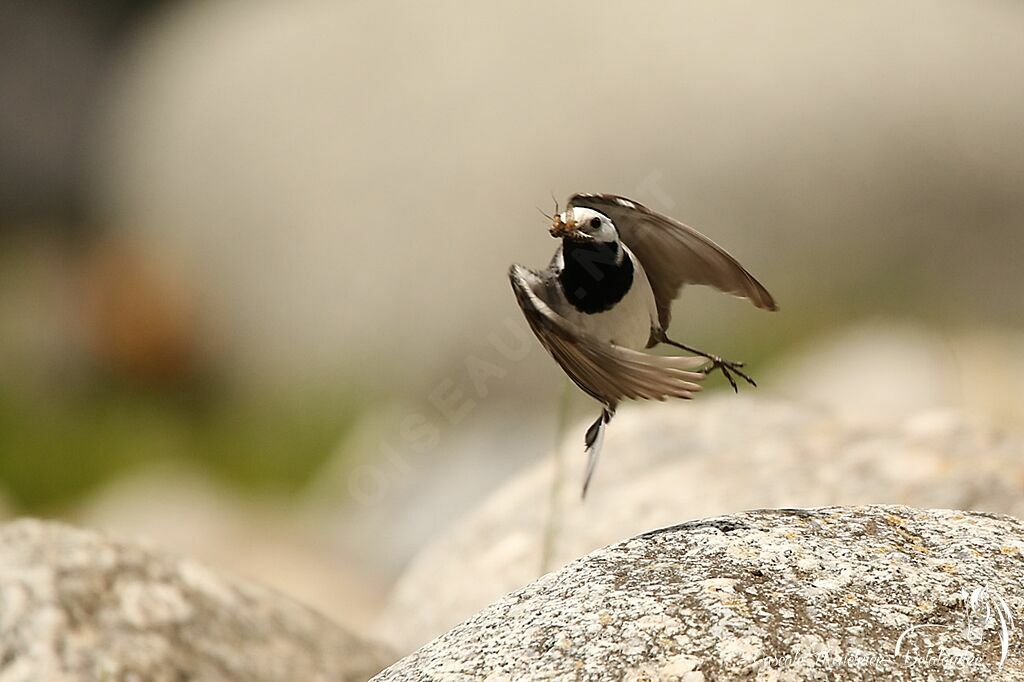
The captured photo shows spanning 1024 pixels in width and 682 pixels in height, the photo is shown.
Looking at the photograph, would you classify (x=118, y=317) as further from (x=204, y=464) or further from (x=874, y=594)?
(x=874, y=594)

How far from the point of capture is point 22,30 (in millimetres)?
11812

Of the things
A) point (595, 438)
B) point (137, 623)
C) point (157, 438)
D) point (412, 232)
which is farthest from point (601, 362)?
point (157, 438)

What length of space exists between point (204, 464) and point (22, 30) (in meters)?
4.85

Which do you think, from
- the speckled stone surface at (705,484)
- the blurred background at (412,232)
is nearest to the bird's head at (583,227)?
the speckled stone surface at (705,484)

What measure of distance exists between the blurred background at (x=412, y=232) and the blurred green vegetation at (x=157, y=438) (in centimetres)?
3

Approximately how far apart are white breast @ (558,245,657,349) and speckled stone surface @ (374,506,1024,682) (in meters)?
0.30

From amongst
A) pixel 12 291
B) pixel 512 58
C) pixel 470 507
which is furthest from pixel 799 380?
pixel 12 291

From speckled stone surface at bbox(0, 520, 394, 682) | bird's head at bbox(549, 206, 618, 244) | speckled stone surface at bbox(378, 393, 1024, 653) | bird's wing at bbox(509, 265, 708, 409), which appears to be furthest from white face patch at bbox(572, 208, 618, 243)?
speckled stone surface at bbox(378, 393, 1024, 653)

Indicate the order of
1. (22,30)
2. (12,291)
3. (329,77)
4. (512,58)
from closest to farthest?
(512,58), (329,77), (12,291), (22,30)

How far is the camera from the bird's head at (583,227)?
6.25 ft

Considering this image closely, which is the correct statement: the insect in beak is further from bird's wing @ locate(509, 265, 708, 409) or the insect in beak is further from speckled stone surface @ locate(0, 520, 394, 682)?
speckled stone surface @ locate(0, 520, 394, 682)

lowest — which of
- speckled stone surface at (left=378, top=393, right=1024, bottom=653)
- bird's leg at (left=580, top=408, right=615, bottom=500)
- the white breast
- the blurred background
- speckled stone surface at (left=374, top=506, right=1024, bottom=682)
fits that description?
speckled stone surface at (left=374, top=506, right=1024, bottom=682)

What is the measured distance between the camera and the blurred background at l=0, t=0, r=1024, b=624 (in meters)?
7.86

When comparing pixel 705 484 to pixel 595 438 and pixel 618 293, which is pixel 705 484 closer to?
pixel 595 438
